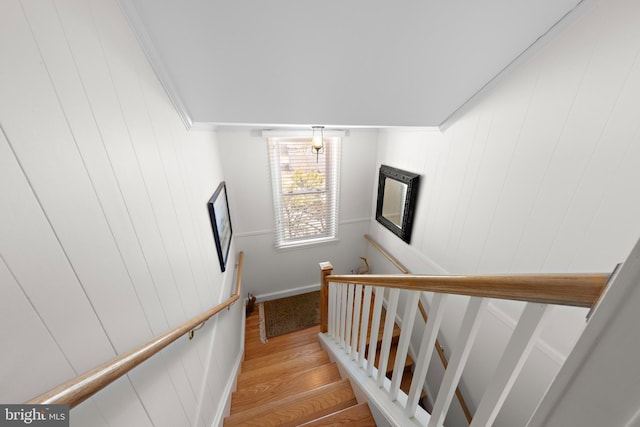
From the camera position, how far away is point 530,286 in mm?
432

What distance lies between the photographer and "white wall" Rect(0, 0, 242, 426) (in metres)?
0.42

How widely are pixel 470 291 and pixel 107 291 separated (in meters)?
0.94

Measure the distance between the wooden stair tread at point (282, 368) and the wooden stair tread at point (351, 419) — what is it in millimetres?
748

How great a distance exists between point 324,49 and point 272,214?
6.81ft

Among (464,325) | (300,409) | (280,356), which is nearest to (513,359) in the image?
(464,325)

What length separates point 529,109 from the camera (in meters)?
1.25

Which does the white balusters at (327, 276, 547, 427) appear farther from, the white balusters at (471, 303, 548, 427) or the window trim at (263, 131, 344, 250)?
the window trim at (263, 131, 344, 250)

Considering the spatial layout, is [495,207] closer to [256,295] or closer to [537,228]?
[537,228]

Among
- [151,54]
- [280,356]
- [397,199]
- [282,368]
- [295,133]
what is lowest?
[280,356]

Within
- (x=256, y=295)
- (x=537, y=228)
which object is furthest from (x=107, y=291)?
(x=256, y=295)

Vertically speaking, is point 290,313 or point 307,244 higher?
point 307,244

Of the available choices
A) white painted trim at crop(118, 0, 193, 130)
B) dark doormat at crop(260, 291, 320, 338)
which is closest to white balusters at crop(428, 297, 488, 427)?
white painted trim at crop(118, 0, 193, 130)

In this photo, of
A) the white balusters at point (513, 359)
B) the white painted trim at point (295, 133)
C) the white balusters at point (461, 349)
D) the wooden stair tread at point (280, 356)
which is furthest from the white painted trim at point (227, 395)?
the white painted trim at point (295, 133)

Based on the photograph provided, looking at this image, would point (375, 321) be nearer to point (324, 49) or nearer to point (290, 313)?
point (324, 49)
